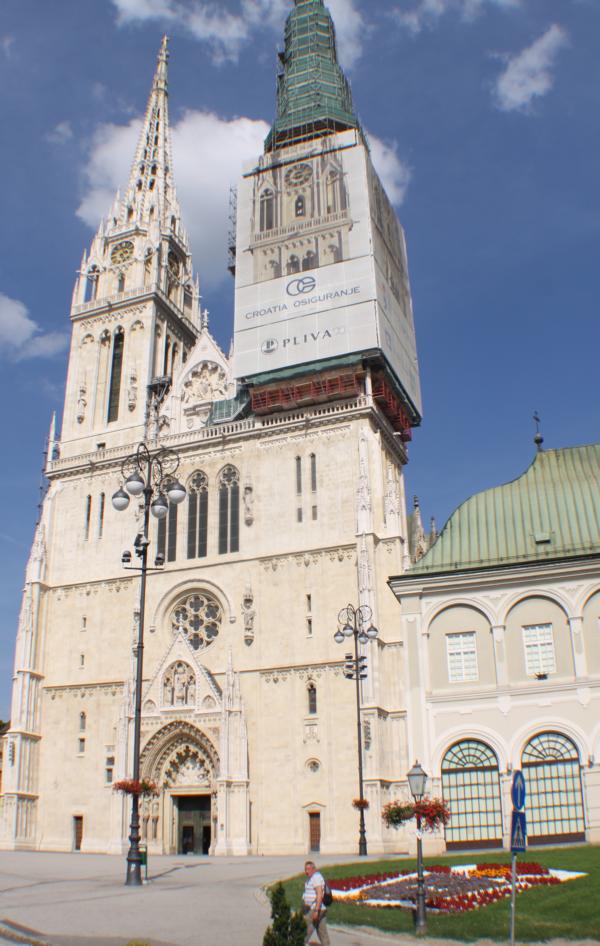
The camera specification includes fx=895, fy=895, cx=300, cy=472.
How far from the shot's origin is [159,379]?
175 feet

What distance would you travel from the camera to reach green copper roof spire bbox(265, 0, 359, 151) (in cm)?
5800

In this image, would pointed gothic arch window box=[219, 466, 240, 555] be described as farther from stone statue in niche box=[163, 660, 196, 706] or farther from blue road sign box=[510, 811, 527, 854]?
blue road sign box=[510, 811, 527, 854]

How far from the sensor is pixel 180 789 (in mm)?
42719

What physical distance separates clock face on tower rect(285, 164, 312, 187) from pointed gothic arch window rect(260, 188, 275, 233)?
133cm

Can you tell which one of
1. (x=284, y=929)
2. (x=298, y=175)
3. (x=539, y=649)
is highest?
(x=298, y=175)

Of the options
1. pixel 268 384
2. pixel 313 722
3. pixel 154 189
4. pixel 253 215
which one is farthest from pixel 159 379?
pixel 313 722

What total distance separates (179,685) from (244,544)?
768 centimetres

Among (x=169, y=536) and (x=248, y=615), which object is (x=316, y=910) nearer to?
(x=248, y=615)

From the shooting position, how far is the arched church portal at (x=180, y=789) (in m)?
41.9

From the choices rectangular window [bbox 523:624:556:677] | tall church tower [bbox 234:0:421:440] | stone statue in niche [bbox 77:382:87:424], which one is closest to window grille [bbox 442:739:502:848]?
rectangular window [bbox 523:624:556:677]

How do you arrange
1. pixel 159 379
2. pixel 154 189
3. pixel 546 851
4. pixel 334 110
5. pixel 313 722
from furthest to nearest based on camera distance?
pixel 154 189
pixel 334 110
pixel 159 379
pixel 313 722
pixel 546 851

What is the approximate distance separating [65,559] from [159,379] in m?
11.9

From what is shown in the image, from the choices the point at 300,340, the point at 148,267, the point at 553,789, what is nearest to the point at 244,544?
the point at 300,340

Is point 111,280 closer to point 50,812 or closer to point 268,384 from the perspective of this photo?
point 268,384
